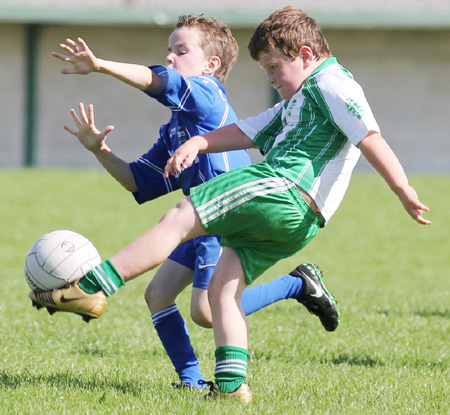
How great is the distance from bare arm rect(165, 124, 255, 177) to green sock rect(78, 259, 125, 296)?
53 cm

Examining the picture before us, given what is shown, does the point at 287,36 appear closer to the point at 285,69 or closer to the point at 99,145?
the point at 285,69

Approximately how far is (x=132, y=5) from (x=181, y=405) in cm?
2011

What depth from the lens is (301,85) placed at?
14.3ft

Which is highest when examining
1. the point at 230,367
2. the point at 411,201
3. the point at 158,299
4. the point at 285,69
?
the point at 285,69

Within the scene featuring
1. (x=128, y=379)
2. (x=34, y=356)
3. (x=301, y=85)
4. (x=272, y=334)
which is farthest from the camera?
(x=272, y=334)

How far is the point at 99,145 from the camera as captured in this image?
495 cm

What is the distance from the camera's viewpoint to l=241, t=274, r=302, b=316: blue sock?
17.2ft

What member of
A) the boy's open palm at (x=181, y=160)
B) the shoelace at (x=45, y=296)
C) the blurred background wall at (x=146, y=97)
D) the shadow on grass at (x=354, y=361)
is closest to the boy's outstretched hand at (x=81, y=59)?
the boy's open palm at (x=181, y=160)

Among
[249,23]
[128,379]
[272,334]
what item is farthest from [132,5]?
[128,379]

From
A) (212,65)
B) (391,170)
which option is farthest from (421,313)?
(391,170)

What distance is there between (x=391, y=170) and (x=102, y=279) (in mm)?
1376

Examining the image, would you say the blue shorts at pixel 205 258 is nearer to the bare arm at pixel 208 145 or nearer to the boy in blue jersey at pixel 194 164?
the boy in blue jersey at pixel 194 164

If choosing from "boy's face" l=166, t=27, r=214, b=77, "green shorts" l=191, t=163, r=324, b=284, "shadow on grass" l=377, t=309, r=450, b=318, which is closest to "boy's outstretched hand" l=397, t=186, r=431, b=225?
"green shorts" l=191, t=163, r=324, b=284

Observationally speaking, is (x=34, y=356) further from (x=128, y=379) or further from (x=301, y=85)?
(x=301, y=85)
